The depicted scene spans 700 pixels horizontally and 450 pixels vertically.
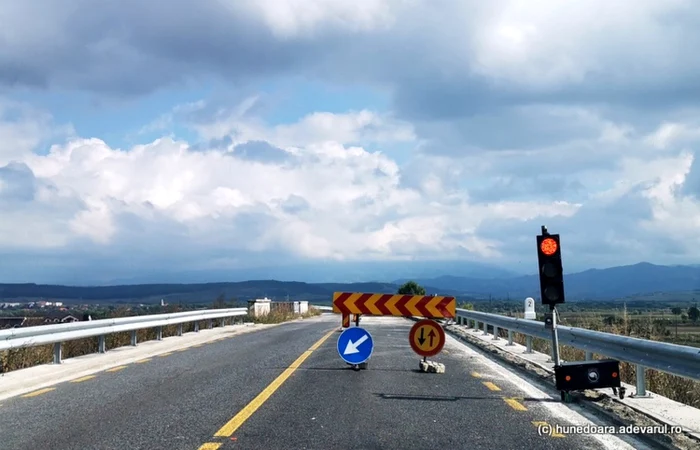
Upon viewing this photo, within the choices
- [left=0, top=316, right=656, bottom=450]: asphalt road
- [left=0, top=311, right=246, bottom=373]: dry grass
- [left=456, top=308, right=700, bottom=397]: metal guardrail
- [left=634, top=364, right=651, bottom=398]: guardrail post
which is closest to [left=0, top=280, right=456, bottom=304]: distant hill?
[left=0, top=311, right=246, bottom=373]: dry grass

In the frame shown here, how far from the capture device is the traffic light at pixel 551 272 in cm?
1163

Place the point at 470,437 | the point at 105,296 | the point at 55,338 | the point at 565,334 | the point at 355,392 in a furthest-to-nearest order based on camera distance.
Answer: the point at 105,296 → the point at 55,338 → the point at 565,334 → the point at 355,392 → the point at 470,437

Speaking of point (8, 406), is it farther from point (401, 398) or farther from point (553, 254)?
point (553, 254)

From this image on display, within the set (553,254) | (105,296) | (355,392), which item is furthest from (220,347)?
(105,296)

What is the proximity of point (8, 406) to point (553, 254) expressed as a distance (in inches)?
338

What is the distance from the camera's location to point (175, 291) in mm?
113125

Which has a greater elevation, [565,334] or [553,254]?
[553,254]

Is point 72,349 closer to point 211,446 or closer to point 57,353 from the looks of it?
Answer: point 57,353

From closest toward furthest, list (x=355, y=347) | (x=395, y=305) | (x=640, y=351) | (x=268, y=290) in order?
(x=640, y=351) → (x=355, y=347) → (x=395, y=305) → (x=268, y=290)

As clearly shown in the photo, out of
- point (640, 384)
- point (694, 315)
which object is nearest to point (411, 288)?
point (694, 315)

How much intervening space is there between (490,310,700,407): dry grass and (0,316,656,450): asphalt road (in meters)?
2.14

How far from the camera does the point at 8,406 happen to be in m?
10.3

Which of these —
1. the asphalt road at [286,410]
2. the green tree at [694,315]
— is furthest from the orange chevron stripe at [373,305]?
the green tree at [694,315]

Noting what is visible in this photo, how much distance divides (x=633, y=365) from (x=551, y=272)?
277 centimetres
